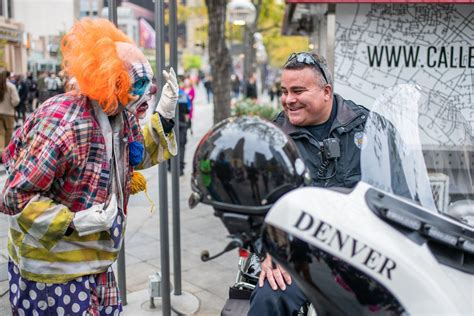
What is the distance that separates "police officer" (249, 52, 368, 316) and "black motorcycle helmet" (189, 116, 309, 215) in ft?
3.01

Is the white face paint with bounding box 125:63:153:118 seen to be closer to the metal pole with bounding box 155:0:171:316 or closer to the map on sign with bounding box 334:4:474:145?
the metal pole with bounding box 155:0:171:316

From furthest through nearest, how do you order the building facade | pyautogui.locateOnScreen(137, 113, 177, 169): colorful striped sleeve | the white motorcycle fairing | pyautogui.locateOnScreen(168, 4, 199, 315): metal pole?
1. the building facade
2. pyautogui.locateOnScreen(168, 4, 199, 315): metal pole
3. pyautogui.locateOnScreen(137, 113, 177, 169): colorful striped sleeve
4. the white motorcycle fairing

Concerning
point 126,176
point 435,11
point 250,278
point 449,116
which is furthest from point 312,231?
point 435,11

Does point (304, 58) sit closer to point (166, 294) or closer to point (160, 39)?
point (160, 39)

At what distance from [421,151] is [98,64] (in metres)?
1.25

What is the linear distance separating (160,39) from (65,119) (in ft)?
5.05

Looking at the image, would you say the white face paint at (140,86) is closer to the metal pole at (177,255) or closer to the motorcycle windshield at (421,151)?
the motorcycle windshield at (421,151)

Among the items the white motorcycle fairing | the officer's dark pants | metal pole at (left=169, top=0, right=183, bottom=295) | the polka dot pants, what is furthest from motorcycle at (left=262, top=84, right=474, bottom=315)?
metal pole at (left=169, top=0, right=183, bottom=295)

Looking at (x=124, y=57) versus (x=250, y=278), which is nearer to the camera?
(x=124, y=57)

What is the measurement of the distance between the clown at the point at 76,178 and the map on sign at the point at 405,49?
10.6 ft

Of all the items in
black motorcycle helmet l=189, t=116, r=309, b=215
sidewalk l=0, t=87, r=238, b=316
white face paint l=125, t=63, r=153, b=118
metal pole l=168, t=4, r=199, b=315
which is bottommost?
sidewalk l=0, t=87, r=238, b=316

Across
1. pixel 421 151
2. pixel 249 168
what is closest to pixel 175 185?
pixel 421 151

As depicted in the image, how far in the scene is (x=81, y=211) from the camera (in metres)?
2.22

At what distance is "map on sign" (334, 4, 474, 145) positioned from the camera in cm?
509
